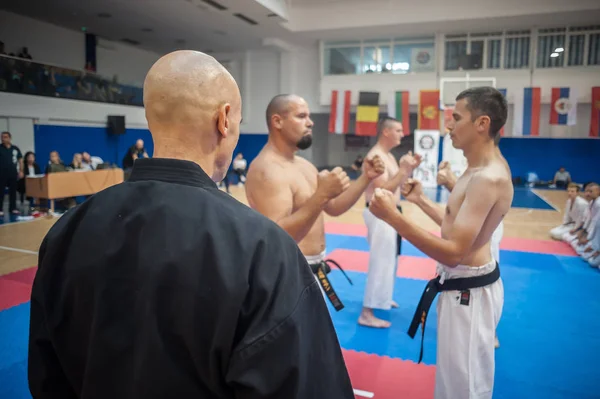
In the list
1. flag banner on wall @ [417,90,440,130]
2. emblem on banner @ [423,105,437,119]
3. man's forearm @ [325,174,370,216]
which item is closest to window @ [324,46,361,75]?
flag banner on wall @ [417,90,440,130]

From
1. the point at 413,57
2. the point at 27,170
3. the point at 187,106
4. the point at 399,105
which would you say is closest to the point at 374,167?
the point at 187,106

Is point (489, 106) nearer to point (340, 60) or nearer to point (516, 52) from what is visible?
point (516, 52)

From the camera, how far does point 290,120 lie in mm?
3287

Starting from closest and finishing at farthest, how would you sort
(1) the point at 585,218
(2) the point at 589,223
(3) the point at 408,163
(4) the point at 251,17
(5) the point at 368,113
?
(3) the point at 408,163, (2) the point at 589,223, (1) the point at 585,218, (4) the point at 251,17, (5) the point at 368,113

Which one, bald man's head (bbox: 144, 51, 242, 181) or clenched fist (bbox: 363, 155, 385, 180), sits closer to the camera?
bald man's head (bbox: 144, 51, 242, 181)

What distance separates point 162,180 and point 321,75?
1852 cm

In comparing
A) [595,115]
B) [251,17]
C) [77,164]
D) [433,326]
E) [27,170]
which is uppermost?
[251,17]

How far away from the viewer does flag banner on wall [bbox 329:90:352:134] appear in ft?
59.7

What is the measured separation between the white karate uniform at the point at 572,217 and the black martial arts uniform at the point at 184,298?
27.8 feet

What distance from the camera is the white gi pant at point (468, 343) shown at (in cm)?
259

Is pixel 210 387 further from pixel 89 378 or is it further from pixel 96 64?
pixel 96 64

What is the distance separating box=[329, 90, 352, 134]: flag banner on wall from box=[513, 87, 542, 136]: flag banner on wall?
6306 millimetres

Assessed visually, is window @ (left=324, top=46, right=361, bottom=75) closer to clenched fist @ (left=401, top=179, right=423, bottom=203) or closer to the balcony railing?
the balcony railing

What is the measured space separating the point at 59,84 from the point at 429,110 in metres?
11.9
